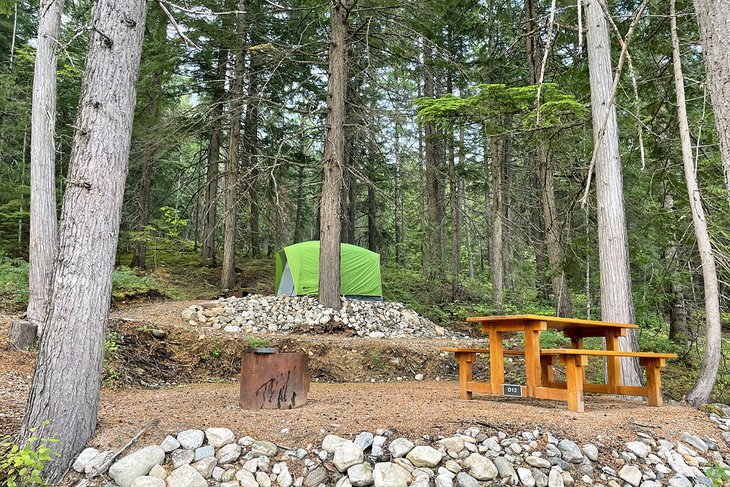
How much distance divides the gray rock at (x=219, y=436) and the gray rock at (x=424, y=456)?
1.30 meters

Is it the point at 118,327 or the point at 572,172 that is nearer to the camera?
the point at 118,327

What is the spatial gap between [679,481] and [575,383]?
106 cm

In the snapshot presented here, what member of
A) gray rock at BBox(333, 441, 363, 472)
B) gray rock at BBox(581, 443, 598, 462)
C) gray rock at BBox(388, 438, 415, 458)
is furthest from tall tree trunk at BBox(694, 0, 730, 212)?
gray rock at BBox(333, 441, 363, 472)

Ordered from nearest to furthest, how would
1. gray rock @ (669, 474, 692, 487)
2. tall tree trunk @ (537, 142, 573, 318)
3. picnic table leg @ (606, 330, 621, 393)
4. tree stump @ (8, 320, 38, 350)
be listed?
gray rock @ (669, 474, 692, 487) < picnic table leg @ (606, 330, 621, 393) < tree stump @ (8, 320, 38, 350) < tall tree trunk @ (537, 142, 573, 318)

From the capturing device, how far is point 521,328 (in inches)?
188

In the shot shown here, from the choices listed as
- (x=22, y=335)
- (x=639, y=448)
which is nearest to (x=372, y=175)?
(x=22, y=335)

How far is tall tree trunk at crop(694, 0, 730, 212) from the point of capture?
278 cm

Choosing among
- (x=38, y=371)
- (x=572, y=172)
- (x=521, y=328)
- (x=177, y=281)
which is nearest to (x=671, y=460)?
(x=521, y=328)

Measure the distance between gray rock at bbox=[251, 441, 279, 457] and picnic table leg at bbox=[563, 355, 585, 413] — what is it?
2.70 meters

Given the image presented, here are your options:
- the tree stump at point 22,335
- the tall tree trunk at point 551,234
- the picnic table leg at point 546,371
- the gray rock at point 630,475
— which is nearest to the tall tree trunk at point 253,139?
the tree stump at point 22,335

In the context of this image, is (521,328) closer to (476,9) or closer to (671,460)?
(671,460)

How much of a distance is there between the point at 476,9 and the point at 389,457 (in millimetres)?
10540

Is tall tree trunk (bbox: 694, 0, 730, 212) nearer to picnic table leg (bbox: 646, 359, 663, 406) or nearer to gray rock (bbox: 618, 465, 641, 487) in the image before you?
gray rock (bbox: 618, 465, 641, 487)

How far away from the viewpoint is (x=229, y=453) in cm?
338
